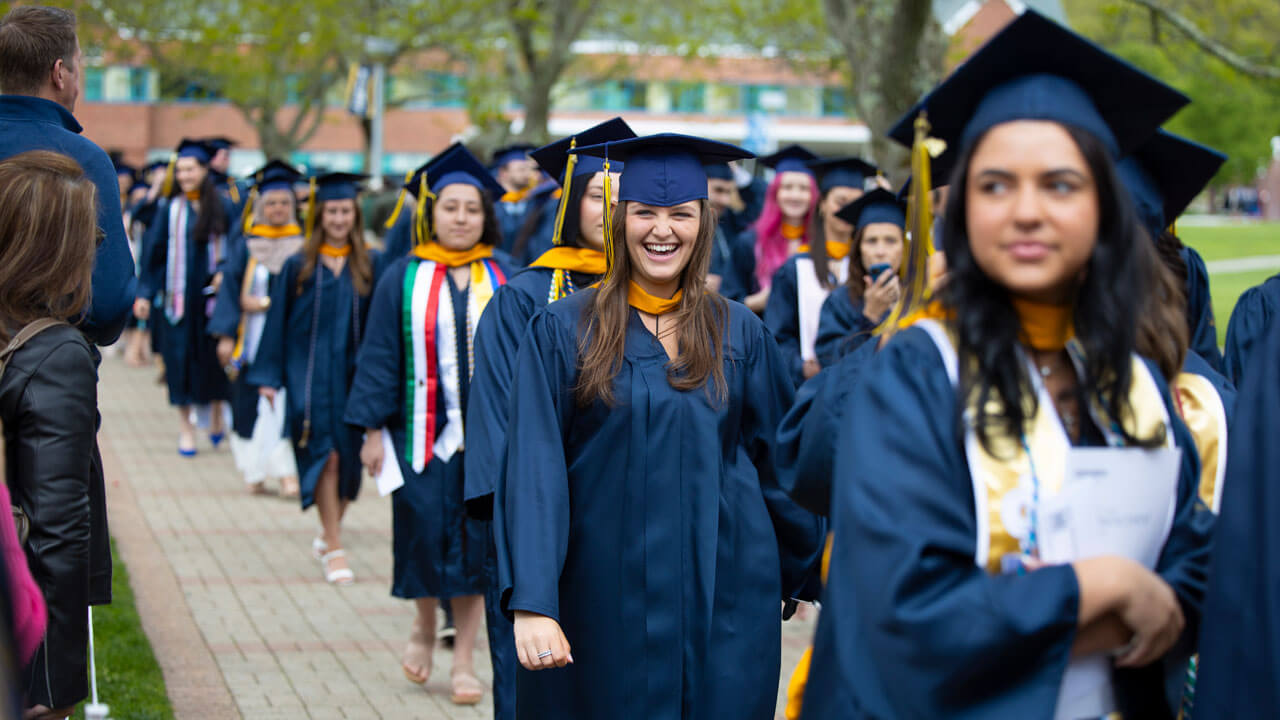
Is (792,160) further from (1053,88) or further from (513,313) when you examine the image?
(1053,88)

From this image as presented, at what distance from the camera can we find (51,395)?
137 inches

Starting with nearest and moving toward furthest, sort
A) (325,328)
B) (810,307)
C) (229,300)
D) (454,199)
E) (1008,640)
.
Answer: (1008,640) < (454,199) < (810,307) < (325,328) < (229,300)

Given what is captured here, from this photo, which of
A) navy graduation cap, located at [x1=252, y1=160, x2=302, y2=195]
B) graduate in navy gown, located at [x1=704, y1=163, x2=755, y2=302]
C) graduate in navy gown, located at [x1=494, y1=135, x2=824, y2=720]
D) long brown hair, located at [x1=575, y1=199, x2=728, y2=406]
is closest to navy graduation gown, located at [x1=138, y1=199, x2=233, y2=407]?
navy graduation cap, located at [x1=252, y1=160, x2=302, y2=195]

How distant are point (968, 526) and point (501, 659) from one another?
9.81ft

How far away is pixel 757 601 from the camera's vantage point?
396cm

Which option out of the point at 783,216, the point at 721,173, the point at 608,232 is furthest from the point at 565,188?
the point at 721,173

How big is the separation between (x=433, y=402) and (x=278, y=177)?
174 inches

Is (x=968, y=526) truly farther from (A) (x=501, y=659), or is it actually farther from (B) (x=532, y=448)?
(A) (x=501, y=659)

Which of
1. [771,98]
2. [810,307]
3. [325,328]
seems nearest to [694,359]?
[810,307]

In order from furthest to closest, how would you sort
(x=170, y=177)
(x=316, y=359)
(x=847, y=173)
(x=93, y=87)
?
1. (x=93, y=87)
2. (x=170, y=177)
3. (x=316, y=359)
4. (x=847, y=173)

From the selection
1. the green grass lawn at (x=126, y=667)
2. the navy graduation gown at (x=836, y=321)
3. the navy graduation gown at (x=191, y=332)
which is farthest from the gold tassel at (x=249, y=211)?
the navy graduation gown at (x=836, y=321)

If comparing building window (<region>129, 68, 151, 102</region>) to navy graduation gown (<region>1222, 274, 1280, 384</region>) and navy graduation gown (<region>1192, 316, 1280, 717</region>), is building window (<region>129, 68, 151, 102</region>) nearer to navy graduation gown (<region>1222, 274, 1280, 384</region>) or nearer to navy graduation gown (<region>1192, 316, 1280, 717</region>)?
navy graduation gown (<region>1222, 274, 1280, 384</region>)

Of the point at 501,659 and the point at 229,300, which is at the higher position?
the point at 229,300

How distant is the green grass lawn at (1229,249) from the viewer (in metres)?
25.7
